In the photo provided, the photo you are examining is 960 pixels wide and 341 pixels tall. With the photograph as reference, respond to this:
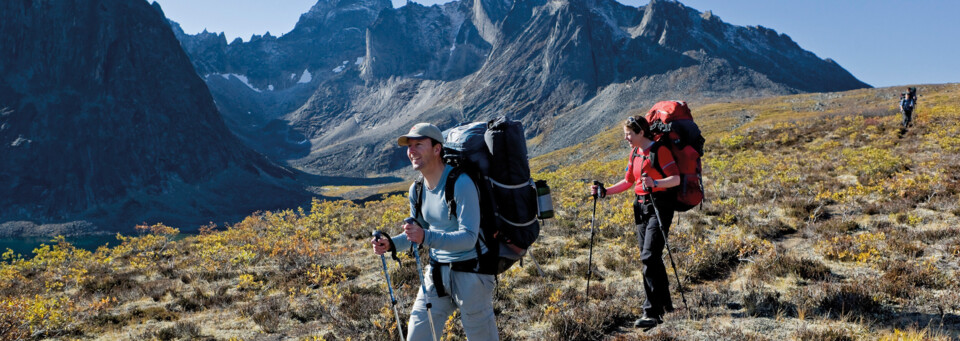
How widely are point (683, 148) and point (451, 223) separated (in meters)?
3.34

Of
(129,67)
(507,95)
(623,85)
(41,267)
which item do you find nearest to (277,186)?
(129,67)

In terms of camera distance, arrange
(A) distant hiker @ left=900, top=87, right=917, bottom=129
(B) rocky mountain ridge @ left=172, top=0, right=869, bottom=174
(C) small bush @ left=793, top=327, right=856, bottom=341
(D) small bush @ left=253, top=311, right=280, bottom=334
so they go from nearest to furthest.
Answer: (C) small bush @ left=793, top=327, right=856, bottom=341, (D) small bush @ left=253, top=311, right=280, bottom=334, (A) distant hiker @ left=900, top=87, right=917, bottom=129, (B) rocky mountain ridge @ left=172, top=0, right=869, bottom=174

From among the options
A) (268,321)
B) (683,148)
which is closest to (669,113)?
(683,148)

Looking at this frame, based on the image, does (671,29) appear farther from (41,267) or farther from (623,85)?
(41,267)

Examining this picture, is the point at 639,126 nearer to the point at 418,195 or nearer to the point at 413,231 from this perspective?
the point at 418,195

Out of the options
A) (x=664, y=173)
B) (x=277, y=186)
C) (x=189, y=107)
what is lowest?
(x=277, y=186)

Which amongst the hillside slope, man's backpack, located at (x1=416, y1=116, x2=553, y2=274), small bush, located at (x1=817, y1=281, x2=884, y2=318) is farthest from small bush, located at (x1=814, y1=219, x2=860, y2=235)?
man's backpack, located at (x1=416, y1=116, x2=553, y2=274)

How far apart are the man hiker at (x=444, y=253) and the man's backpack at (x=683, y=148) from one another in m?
2.86

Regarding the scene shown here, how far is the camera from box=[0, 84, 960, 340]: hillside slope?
5.18 meters

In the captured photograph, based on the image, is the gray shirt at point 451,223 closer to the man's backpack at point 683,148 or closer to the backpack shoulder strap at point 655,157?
the backpack shoulder strap at point 655,157

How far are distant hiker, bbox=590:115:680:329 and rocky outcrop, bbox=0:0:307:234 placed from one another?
110782 millimetres

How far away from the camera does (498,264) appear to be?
361 centimetres

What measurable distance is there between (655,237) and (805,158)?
647 inches

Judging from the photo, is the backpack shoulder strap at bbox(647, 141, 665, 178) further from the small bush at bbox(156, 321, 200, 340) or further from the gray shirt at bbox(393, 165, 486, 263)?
the small bush at bbox(156, 321, 200, 340)
